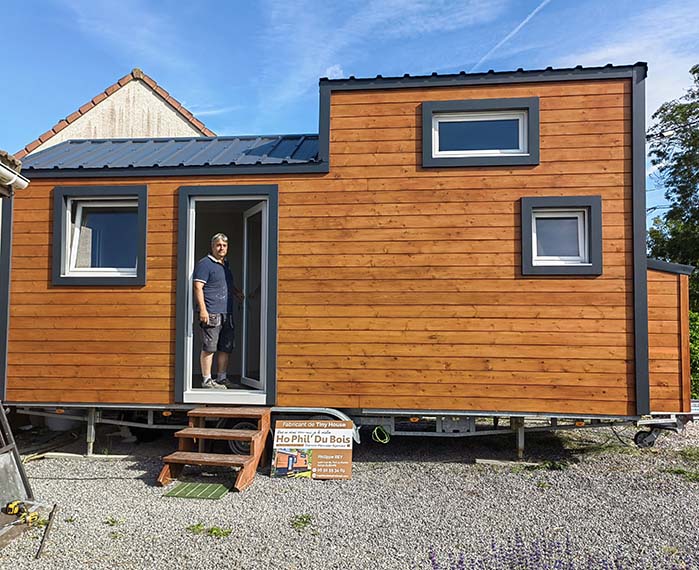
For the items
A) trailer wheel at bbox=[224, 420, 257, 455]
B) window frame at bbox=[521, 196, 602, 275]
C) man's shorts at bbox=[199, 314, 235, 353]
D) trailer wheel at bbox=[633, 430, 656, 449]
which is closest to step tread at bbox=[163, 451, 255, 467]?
trailer wheel at bbox=[224, 420, 257, 455]

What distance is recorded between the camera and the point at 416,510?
13.1 feet

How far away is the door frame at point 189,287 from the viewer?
5.17m

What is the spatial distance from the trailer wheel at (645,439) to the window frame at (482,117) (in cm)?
320

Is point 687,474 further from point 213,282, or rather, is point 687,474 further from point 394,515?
point 213,282

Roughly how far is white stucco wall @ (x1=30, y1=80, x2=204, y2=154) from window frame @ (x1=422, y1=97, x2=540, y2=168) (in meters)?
6.16

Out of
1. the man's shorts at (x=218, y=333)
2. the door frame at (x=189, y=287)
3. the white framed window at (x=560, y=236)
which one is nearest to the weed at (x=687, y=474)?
the white framed window at (x=560, y=236)

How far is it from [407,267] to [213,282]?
2.04 metres

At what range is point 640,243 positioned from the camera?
15.9 ft

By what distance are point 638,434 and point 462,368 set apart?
2307mm

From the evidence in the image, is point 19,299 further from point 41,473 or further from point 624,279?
point 624,279

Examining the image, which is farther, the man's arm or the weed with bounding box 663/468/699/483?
the man's arm

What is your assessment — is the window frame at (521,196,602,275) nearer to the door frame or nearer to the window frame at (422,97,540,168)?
the window frame at (422,97,540,168)

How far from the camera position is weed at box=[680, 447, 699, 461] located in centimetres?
538

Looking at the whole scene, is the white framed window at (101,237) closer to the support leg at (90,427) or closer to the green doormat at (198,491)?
the support leg at (90,427)
